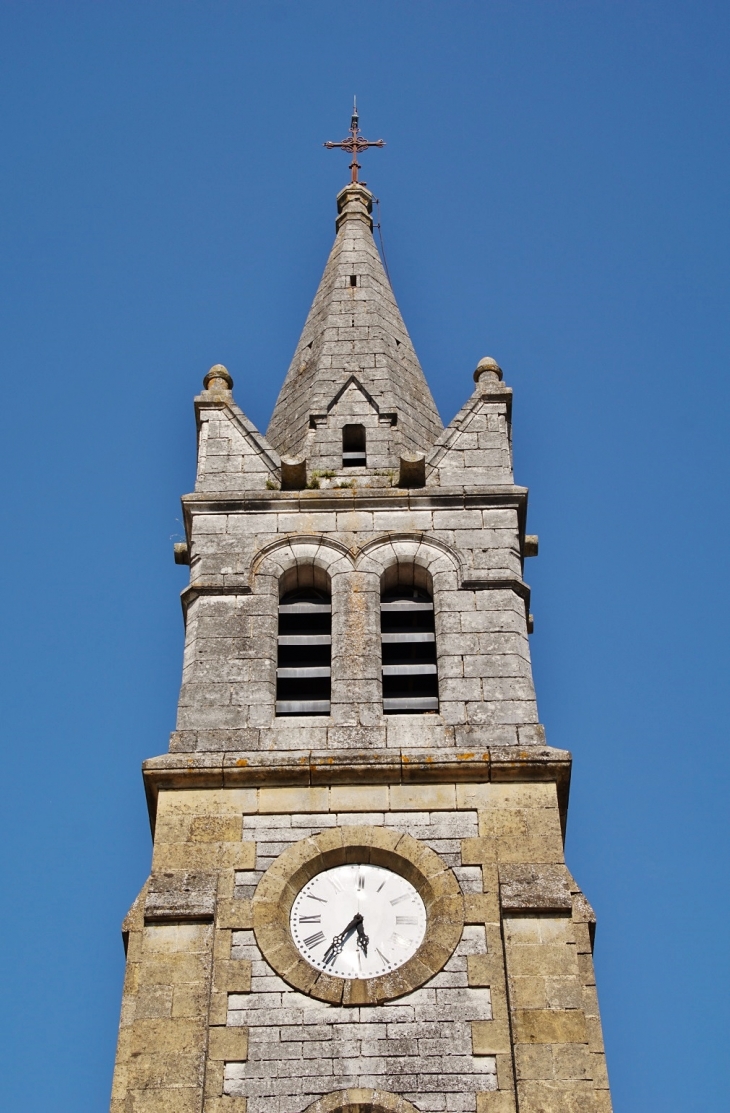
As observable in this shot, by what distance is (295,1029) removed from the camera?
18781 millimetres

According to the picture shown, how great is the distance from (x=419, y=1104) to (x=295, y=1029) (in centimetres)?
132

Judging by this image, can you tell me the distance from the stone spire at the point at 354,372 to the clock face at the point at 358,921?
21.2 ft


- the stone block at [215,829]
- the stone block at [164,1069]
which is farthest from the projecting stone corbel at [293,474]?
the stone block at [164,1069]

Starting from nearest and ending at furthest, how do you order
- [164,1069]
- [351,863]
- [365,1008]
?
[164,1069]
[365,1008]
[351,863]

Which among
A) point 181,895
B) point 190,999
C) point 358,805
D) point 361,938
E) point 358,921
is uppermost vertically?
point 358,805

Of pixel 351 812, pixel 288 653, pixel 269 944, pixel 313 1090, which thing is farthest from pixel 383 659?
pixel 313 1090

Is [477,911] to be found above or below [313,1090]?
above

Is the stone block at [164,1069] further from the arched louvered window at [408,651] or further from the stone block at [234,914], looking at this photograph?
the arched louvered window at [408,651]

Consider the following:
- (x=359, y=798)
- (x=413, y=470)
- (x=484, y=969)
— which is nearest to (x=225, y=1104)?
(x=484, y=969)

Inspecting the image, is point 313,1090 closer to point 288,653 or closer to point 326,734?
point 326,734

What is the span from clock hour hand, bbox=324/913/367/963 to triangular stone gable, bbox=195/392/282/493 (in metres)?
6.43

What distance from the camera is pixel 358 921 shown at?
19.9m

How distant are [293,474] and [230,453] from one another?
3.55 feet

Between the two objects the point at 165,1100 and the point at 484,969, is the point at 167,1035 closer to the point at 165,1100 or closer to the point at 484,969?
the point at 165,1100
